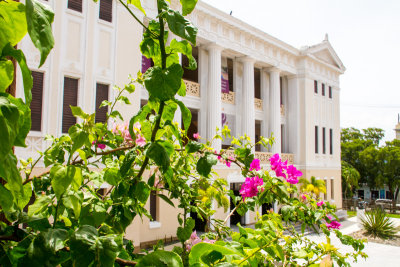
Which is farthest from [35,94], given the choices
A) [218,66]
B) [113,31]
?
[218,66]

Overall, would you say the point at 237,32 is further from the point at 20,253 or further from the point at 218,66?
the point at 20,253

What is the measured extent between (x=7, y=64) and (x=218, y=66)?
13.9 metres

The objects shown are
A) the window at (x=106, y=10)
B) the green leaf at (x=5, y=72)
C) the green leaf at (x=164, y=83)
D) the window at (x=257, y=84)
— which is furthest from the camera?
the window at (x=257, y=84)

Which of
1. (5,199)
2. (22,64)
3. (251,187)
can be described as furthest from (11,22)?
(251,187)

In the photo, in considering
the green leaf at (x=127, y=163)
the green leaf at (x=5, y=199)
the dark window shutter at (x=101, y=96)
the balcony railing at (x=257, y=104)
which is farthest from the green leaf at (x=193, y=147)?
the balcony railing at (x=257, y=104)

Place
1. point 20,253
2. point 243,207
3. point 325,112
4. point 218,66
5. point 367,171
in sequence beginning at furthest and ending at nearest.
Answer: point 367,171, point 325,112, point 218,66, point 243,207, point 20,253

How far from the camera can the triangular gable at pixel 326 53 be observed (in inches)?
761

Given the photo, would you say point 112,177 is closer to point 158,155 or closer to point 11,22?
point 158,155

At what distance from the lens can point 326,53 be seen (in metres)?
20.9

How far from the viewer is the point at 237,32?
49.8 ft

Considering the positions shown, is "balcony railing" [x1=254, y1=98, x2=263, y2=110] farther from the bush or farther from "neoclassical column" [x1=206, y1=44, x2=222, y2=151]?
the bush

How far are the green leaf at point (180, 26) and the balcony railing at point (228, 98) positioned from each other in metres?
14.6

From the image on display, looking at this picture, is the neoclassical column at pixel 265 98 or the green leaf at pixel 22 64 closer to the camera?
the green leaf at pixel 22 64

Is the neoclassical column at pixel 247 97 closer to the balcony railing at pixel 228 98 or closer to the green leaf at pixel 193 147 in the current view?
the balcony railing at pixel 228 98
